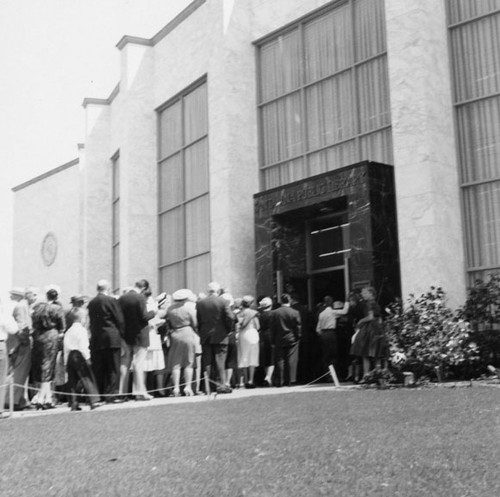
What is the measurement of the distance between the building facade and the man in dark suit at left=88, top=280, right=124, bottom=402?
16.5 feet

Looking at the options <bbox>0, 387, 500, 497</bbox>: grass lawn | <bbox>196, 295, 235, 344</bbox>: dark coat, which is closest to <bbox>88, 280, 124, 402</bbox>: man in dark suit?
<bbox>196, 295, 235, 344</bbox>: dark coat

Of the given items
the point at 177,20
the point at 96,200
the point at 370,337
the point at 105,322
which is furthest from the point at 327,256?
the point at 96,200

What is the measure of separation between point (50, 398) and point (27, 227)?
84.4 feet

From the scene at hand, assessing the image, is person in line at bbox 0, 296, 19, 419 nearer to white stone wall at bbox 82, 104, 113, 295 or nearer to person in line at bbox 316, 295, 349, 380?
person in line at bbox 316, 295, 349, 380

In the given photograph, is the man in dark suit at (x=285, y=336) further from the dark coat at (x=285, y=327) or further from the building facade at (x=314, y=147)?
the building facade at (x=314, y=147)

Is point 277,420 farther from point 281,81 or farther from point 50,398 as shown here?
point 281,81

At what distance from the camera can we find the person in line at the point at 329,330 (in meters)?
14.8

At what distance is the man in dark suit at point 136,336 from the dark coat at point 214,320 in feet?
3.24

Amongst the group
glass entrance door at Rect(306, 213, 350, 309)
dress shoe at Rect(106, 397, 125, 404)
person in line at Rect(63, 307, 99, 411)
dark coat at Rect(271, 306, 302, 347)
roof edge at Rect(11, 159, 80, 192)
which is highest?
roof edge at Rect(11, 159, 80, 192)

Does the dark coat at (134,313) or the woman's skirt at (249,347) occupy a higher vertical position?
the dark coat at (134,313)

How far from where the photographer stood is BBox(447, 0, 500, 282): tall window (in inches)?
590

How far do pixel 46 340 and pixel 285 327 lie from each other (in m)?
4.37

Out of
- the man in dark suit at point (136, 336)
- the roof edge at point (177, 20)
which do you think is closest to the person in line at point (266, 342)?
the man in dark suit at point (136, 336)

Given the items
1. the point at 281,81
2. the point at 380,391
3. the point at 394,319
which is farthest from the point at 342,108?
the point at 380,391
